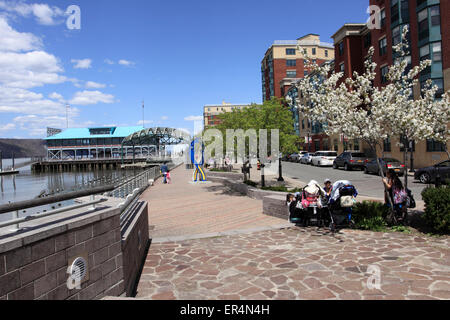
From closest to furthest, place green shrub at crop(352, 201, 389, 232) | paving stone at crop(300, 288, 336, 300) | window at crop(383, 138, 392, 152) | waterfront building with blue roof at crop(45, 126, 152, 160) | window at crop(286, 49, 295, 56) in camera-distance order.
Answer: paving stone at crop(300, 288, 336, 300) → green shrub at crop(352, 201, 389, 232) → window at crop(383, 138, 392, 152) → window at crop(286, 49, 295, 56) → waterfront building with blue roof at crop(45, 126, 152, 160)

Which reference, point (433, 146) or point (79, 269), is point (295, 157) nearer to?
point (433, 146)

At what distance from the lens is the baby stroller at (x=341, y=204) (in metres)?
8.21

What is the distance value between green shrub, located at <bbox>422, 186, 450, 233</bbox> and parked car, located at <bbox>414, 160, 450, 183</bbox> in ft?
36.9

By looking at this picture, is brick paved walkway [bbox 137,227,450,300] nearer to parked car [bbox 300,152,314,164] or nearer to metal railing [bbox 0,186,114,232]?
metal railing [bbox 0,186,114,232]

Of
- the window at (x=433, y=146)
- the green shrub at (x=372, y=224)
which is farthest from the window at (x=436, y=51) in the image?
the green shrub at (x=372, y=224)

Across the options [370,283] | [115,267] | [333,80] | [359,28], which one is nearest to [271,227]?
[370,283]

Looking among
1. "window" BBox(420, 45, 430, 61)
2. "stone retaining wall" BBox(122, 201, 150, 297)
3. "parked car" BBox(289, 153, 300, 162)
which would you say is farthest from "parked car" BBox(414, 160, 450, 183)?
"parked car" BBox(289, 153, 300, 162)

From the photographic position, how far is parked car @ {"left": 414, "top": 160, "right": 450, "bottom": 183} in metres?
17.2

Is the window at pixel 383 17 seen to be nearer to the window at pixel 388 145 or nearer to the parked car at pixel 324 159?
the window at pixel 388 145

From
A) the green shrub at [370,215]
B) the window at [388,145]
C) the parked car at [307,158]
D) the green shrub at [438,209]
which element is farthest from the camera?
the parked car at [307,158]

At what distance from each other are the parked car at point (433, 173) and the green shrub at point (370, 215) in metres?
10.8

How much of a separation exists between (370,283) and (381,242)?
263cm

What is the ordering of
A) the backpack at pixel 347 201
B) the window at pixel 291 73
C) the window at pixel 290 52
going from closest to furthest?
the backpack at pixel 347 201 → the window at pixel 290 52 → the window at pixel 291 73
